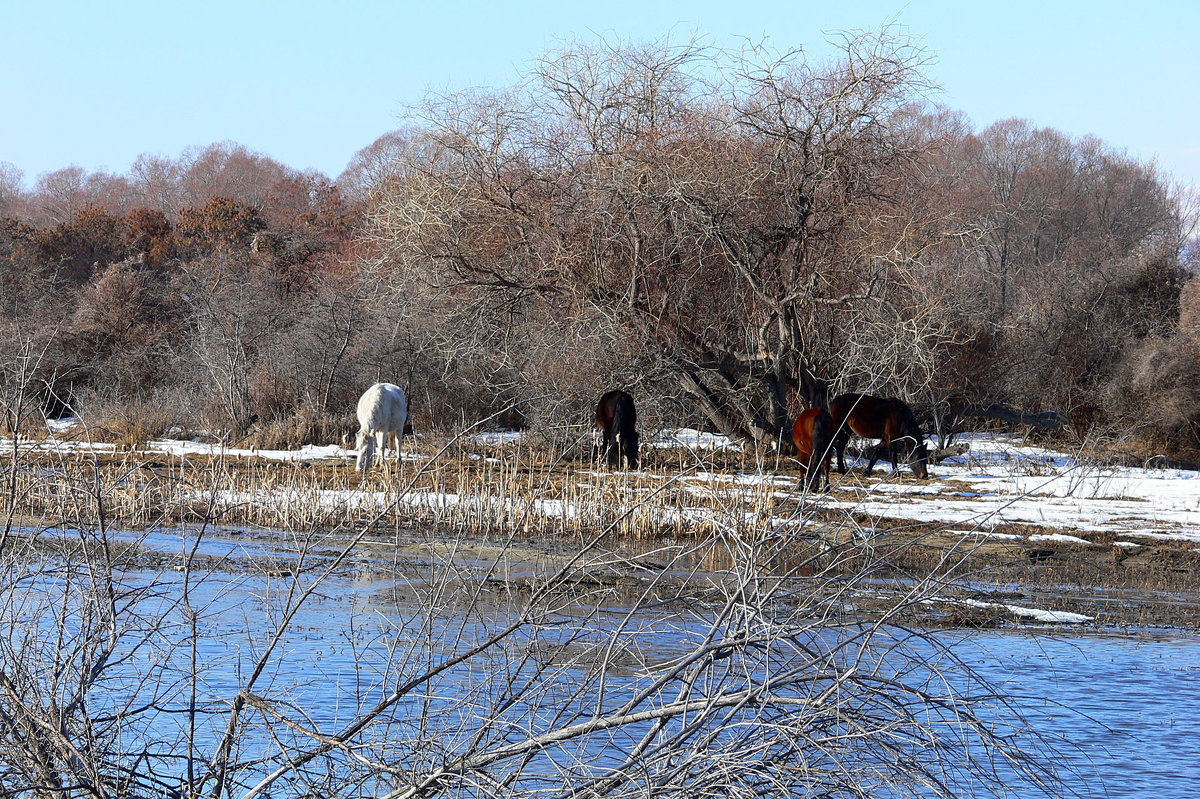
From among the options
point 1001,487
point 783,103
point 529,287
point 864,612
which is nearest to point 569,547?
point 864,612

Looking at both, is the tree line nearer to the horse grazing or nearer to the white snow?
the horse grazing

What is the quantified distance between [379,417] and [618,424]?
369 centimetres

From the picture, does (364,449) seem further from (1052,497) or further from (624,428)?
(1052,497)

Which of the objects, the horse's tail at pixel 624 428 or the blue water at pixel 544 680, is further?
the horse's tail at pixel 624 428

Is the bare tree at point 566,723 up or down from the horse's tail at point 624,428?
down

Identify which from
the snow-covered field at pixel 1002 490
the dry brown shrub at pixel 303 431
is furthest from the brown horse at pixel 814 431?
the dry brown shrub at pixel 303 431

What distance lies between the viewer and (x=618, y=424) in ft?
60.8

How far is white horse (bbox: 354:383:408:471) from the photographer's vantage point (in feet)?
58.3

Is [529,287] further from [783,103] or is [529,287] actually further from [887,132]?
[887,132]

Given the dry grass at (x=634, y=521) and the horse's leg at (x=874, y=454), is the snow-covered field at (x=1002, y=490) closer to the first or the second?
the dry grass at (x=634, y=521)

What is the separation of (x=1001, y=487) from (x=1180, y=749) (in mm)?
10514

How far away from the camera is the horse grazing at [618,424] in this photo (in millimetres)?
18547

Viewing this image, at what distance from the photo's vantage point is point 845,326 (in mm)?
20203

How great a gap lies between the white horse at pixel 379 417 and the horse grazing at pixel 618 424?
10.3 feet
